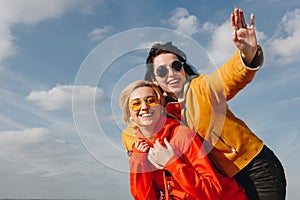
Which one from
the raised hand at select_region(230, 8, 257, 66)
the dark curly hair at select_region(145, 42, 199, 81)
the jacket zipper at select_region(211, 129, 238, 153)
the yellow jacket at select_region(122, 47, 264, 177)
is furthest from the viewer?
the dark curly hair at select_region(145, 42, 199, 81)

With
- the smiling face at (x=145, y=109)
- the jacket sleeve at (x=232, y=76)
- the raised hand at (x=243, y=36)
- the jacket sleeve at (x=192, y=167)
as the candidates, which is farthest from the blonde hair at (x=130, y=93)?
the raised hand at (x=243, y=36)

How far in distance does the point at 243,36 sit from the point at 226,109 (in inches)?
36.4

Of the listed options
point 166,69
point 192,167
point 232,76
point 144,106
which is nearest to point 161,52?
point 166,69

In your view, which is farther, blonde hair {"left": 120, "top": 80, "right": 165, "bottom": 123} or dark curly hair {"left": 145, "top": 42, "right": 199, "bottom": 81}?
dark curly hair {"left": 145, "top": 42, "right": 199, "bottom": 81}

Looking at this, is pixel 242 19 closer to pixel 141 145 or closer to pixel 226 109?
pixel 226 109

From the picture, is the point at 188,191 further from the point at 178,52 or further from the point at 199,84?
the point at 178,52

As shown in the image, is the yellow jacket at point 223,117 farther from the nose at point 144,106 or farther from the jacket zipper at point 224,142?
the nose at point 144,106

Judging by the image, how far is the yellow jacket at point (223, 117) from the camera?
5.36 metres

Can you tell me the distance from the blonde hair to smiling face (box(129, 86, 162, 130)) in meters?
0.05

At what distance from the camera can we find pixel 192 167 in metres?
5.55

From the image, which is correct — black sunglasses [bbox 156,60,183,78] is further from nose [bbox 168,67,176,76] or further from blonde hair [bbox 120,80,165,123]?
blonde hair [bbox 120,80,165,123]

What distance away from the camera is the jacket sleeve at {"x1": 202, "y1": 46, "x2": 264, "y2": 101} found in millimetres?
5273

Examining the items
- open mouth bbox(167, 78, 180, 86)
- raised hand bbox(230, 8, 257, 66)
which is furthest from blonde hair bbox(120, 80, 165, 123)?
raised hand bbox(230, 8, 257, 66)

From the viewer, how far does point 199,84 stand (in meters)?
5.52
